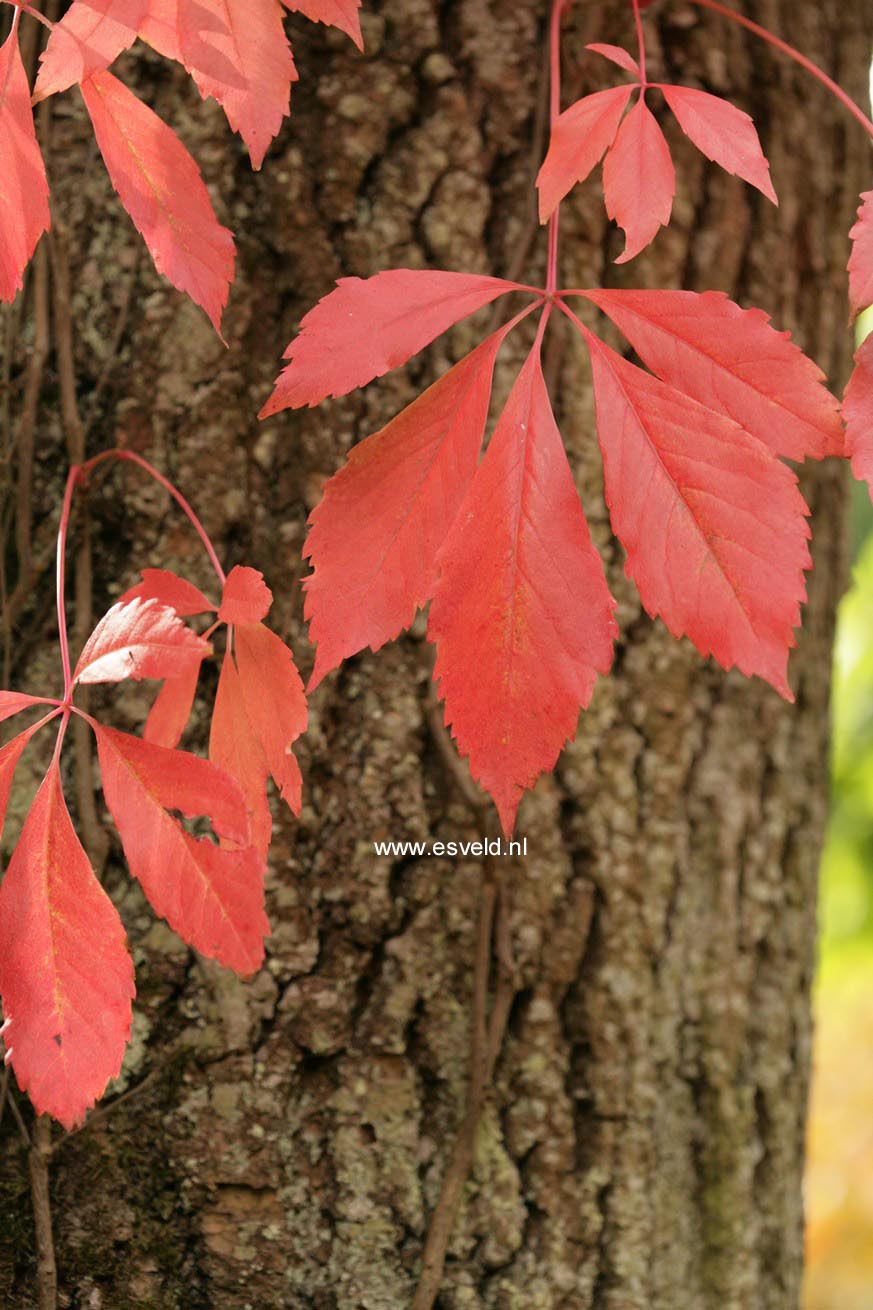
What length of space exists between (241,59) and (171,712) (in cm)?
42

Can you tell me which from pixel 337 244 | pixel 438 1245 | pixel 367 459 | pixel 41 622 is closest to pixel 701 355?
pixel 367 459

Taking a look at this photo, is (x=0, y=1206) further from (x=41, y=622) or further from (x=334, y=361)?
(x=334, y=361)

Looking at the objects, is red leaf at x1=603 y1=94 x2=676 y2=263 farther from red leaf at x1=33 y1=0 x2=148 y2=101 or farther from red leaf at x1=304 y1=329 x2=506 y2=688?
red leaf at x1=33 y1=0 x2=148 y2=101

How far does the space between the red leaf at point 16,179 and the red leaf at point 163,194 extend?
0.04m

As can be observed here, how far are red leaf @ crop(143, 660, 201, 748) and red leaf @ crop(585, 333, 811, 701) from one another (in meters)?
0.34

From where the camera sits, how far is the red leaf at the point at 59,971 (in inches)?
24.9

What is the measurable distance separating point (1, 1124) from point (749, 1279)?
72 cm

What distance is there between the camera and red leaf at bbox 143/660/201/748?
79 cm

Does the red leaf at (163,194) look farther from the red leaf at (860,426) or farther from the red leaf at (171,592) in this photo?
the red leaf at (860,426)

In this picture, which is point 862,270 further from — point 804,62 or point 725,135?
point 804,62

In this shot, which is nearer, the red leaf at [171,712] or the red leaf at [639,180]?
the red leaf at [639,180]

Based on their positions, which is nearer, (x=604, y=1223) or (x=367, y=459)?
(x=367, y=459)

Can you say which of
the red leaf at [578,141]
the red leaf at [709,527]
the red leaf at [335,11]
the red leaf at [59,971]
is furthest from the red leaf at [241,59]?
the red leaf at [59,971]

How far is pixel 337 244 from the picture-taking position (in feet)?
3.21
